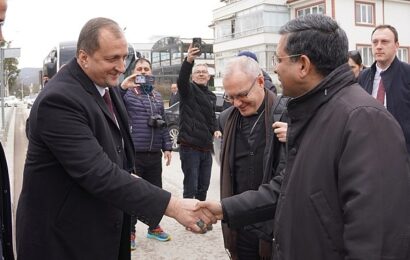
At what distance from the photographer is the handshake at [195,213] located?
279 cm

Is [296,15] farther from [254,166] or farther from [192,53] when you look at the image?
[254,166]

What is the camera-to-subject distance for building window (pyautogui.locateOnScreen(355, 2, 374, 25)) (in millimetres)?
37625

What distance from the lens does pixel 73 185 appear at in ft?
8.13

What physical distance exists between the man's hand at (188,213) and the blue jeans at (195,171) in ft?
9.74

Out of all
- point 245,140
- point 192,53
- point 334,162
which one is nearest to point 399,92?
point 192,53

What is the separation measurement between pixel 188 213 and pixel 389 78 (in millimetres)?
3026

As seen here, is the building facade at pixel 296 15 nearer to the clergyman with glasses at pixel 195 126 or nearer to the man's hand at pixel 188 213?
the clergyman with glasses at pixel 195 126

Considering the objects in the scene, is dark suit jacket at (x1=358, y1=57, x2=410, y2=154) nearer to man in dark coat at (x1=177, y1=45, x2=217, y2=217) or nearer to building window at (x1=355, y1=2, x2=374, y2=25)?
man in dark coat at (x1=177, y1=45, x2=217, y2=217)

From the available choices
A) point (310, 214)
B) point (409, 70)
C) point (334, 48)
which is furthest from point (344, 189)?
point (409, 70)

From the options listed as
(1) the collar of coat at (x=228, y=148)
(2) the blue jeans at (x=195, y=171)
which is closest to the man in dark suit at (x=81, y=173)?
(1) the collar of coat at (x=228, y=148)

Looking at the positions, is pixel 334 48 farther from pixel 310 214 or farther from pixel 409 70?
pixel 409 70

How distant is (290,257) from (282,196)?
0.26 m

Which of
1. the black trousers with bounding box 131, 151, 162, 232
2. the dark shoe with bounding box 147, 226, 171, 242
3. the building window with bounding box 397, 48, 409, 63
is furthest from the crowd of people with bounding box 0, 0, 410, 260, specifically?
the building window with bounding box 397, 48, 409, 63

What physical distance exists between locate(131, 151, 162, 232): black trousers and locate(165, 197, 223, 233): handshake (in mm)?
2531
